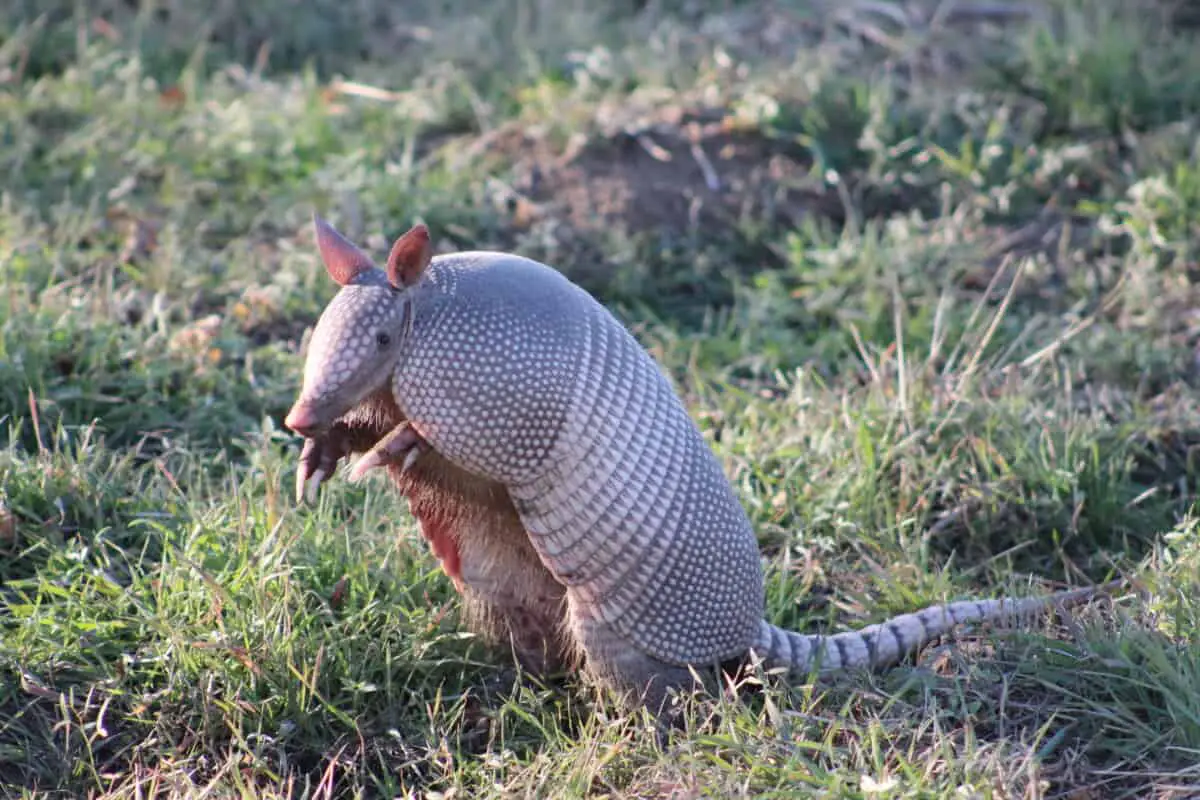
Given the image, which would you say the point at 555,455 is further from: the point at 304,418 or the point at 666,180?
the point at 666,180

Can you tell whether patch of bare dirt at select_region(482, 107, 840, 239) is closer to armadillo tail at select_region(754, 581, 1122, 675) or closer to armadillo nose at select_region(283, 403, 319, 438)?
armadillo tail at select_region(754, 581, 1122, 675)

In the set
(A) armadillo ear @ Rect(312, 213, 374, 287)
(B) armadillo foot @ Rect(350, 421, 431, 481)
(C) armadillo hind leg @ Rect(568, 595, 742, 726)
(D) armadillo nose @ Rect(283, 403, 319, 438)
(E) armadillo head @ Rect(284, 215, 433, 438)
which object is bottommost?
(C) armadillo hind leg @ Rect(568, 595, 742, 726)

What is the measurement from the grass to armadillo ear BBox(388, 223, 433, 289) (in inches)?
40.3

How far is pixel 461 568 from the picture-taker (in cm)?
396

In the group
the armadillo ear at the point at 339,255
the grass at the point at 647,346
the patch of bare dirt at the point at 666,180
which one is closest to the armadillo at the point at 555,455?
the armadillo ear at the point at 339,255

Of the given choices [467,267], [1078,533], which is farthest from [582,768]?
Answer: [1078,533]

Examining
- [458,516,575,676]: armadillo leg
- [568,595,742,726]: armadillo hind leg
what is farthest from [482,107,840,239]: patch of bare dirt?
[568,595,742,726]: armadillo hind leg

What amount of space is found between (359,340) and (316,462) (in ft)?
1.43

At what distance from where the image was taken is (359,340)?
335 centimetres

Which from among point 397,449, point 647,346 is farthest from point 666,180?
point 397,449

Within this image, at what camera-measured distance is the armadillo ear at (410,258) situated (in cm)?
339

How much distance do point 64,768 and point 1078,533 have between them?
3304 mm

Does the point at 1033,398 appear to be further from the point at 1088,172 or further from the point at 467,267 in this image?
the point at 467,267

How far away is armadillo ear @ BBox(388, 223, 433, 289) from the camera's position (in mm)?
3387
